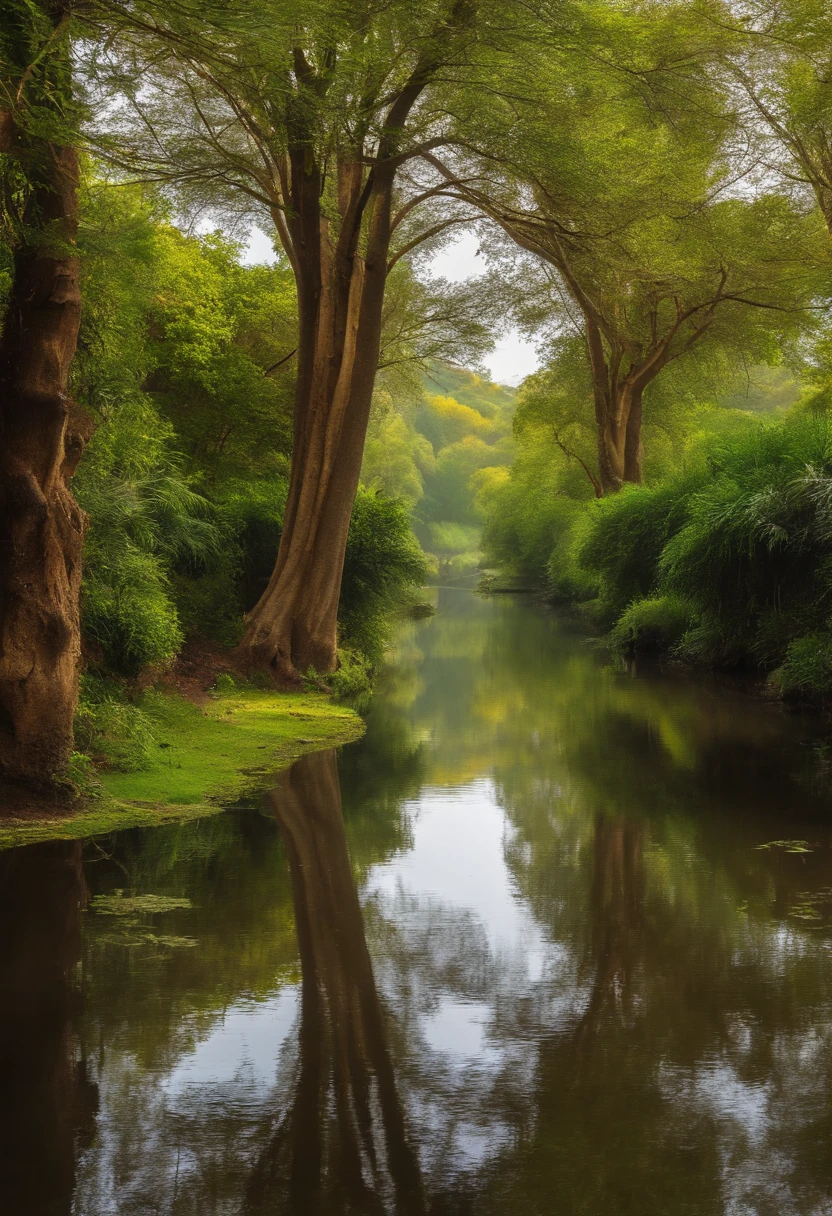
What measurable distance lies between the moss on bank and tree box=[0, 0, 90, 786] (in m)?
0.58

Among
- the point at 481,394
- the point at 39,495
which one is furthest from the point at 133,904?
the point at 481,394

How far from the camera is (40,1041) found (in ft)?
16.4

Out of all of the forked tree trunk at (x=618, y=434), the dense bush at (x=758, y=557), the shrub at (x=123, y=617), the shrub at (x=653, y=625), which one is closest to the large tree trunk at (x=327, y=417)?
the shrub at (x=123, y=617)

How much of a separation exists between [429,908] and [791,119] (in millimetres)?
17855

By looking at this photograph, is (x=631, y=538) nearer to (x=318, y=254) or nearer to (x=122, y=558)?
(x=318, y=254)

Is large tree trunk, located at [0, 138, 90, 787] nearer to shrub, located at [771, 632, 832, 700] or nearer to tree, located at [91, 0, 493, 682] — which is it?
tree, located at [91, 0, 493, 682]

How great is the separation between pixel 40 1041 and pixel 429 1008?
172 centimetres

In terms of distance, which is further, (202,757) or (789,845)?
(202,757)

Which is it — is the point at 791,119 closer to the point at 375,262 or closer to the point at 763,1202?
the point at 375,262

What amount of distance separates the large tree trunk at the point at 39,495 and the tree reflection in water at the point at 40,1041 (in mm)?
1205

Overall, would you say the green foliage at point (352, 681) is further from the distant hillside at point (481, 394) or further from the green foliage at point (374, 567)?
the distant hillside at point (481, 394)

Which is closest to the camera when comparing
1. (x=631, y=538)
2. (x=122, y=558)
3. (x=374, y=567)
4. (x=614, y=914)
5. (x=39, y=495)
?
(x=614, y=914)

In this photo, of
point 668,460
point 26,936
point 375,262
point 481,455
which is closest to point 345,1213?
point 26,936

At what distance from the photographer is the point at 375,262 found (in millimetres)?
Answer: 16984
